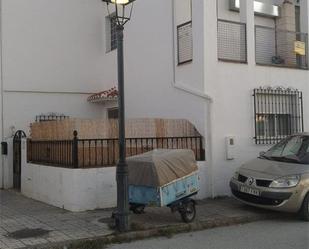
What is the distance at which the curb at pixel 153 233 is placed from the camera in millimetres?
7215

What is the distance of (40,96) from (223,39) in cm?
597

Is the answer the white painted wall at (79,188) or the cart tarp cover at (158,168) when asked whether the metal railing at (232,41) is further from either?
the white painted wall at (79,188)

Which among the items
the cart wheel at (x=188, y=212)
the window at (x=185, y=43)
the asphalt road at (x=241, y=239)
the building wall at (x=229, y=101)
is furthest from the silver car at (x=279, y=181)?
the window at (x=185, y=43)

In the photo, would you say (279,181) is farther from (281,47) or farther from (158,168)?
(281,47)

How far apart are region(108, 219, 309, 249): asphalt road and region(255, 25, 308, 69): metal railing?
554 cm

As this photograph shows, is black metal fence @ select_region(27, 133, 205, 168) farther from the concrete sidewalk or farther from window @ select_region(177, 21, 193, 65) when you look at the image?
window @ select_region(177, 21, 193, 65)

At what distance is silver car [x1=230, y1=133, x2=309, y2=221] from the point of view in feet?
29.8

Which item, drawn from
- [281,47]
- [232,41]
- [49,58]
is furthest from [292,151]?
[49,58]

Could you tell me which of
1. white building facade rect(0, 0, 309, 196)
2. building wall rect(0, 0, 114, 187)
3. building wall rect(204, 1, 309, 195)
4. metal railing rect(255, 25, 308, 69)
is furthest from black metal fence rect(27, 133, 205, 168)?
metal railing rect(255, 25, 308, 69)

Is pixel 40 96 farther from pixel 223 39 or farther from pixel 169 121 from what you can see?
pixel 223 39

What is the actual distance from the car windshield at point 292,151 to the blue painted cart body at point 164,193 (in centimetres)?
229

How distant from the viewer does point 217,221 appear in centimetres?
888

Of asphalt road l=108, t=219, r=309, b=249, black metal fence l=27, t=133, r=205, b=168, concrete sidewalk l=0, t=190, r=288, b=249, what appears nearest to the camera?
asphalt road l=108, t=219, r=309, b=249

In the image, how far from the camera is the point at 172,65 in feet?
40.3
